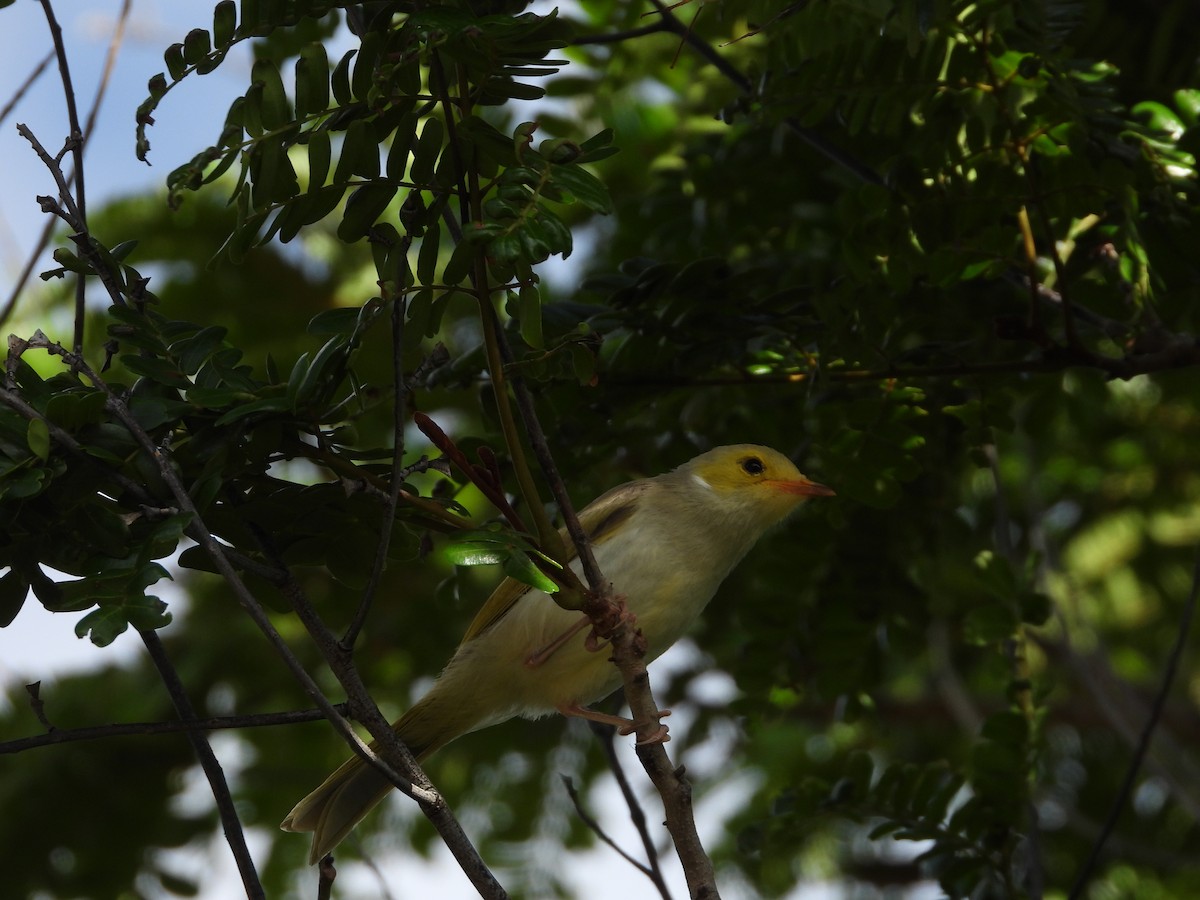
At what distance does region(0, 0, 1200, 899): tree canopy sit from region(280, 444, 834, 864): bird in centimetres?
11

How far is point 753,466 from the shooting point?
393 centimetres

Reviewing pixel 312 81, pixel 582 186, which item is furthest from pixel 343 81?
pixel 582 186

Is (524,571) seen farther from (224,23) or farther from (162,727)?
(224,23)

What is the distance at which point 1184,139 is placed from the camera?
2965 millimetres

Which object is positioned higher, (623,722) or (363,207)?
(363,207)

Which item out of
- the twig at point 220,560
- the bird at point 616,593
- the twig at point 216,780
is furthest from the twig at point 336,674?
the bird at point 616,593

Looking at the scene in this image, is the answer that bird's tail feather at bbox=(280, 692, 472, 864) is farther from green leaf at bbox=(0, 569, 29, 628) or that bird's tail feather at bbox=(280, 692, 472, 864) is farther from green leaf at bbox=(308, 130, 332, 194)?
green leaf at bbox=(308, 130, 332, 194)

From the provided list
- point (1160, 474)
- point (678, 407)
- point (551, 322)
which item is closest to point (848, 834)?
point (1160, 474)

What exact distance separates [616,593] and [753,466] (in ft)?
2.19

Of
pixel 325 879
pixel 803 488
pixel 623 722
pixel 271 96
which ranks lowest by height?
pixel 623 722

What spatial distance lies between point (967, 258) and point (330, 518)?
1.54 metres

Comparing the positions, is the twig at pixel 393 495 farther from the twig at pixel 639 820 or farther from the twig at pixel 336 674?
the twig at pixel 639 820

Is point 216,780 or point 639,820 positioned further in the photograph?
point 639,820

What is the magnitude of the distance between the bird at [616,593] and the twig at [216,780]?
3.44 feet
